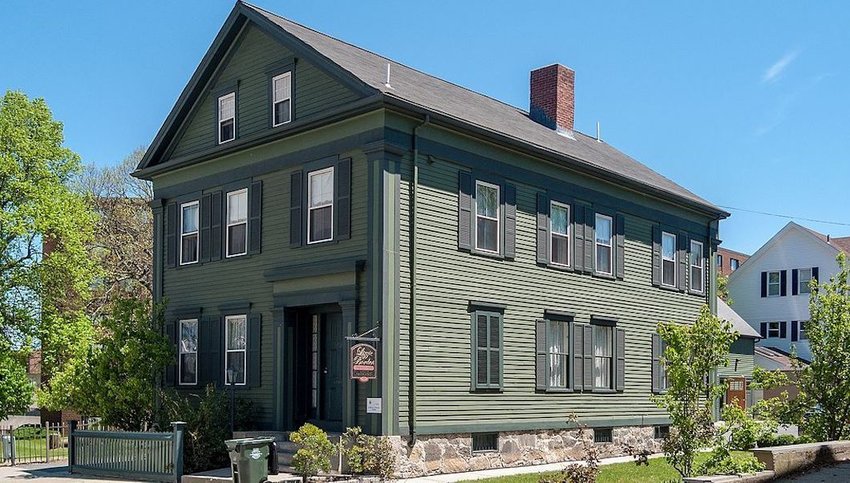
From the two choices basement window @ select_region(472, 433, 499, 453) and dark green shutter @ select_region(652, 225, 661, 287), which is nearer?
basement window @ select_region(472, 433, 499, 453)

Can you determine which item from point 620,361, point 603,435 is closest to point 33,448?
point 603,435

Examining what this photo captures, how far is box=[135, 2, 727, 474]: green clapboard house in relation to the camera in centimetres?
1938

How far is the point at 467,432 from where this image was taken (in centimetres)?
2033

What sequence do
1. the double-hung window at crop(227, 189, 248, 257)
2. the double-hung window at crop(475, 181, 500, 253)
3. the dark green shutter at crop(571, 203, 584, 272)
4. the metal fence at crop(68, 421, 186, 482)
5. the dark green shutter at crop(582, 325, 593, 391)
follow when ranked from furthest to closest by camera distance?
1. the dark green shutter at crop(582, 325, 593, 391)
2. the dark green shutter at crop(571, 203, 584, 272)
3. the double-hung window at crop(227, 189, 248, 257)
4. the double-hung window at crop(475, 181, 500, 253)
5. the metal fence at crop(68, 421, 186, 482)

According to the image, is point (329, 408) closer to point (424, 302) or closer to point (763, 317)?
point (424, 302)

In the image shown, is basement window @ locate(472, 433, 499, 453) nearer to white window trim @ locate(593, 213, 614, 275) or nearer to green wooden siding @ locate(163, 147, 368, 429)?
green wooden siding @ locate(163, 147, 368, 429)

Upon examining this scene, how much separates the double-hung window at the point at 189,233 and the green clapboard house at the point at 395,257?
5 centimetres

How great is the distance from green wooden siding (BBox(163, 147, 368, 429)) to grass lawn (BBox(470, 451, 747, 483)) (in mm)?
3404

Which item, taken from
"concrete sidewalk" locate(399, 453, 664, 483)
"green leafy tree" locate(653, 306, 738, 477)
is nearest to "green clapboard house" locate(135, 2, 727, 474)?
"concrete sidewalk" locate(399, 453, 664, 483)

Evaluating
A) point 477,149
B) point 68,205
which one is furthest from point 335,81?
point 68,205

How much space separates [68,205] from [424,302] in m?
16.0

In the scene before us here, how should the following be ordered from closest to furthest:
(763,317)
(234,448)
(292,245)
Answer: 1. (234,448)
2. (292,245)
3. (763,317)

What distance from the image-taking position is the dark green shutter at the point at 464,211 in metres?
20.7

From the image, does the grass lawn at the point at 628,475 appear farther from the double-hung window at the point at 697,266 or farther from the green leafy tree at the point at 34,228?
the green leafy tree at the point at 34,228
